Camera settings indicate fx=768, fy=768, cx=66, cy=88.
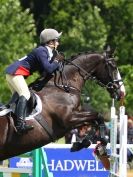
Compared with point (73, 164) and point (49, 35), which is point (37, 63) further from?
point (73, 164)

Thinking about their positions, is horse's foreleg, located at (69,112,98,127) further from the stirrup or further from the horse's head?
the stirrup

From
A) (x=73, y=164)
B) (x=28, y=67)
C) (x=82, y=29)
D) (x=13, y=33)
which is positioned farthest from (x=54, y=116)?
(x=82, y=29)

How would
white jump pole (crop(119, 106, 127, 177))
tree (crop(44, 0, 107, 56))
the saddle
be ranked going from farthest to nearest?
tree (crop(44, 0, 107, 56)) < the saddle < white jump pole (crop(119, 106, 127, 177))

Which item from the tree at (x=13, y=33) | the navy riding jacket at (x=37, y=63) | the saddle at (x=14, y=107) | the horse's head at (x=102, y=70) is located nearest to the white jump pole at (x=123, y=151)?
the horse's head at (x=102, y=70)

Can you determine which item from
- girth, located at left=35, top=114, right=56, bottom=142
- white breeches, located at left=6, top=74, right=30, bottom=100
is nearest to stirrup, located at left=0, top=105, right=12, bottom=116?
white breeches, located at left=6, top=74, right=30, bottom=100

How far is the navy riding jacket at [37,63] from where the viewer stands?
33.1 ft

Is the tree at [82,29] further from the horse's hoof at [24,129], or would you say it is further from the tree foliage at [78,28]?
the horse's hoof at [24,129]

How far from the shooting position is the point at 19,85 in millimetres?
10273

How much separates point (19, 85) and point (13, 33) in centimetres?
2419

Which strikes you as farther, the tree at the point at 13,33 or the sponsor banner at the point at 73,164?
the tree at the point at 13,33

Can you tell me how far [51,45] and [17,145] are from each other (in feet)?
4.65

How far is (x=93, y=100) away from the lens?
33.6 metres

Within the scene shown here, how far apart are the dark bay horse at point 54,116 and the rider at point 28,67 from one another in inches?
5.5

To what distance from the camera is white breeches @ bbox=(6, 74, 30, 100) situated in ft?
33.5
